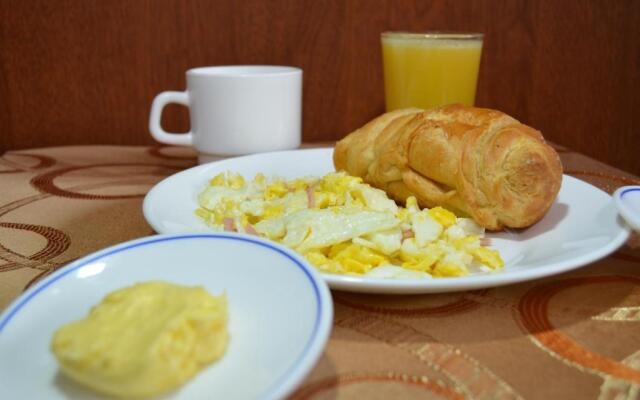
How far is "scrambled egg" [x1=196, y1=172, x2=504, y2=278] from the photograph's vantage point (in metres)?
0.66

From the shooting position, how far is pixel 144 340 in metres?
0.39

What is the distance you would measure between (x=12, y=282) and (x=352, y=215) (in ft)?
1.28

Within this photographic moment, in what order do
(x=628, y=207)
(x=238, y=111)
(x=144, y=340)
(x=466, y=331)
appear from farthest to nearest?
(x=238, y=111)
(x=628, y=207)
(x=466, y=331)
(x=144, y=340)

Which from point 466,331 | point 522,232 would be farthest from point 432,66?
point 466,331

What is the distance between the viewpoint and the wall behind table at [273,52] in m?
1.40

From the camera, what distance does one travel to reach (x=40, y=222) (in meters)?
0.85

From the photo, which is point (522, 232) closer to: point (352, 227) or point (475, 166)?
point (475, 166)

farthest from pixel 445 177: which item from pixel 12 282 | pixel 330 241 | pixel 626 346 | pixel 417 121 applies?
pixel 12 282

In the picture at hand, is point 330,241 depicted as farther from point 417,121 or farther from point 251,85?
point 251,85

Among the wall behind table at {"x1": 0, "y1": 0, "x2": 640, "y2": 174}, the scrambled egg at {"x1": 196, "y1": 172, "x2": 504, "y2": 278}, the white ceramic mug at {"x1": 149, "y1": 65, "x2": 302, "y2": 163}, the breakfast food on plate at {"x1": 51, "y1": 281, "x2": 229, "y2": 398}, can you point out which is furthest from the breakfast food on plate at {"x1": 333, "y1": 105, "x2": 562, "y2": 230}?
the wall behind table at {"x1": 0, "y1": 0, "x2": 640, "y2": 174}

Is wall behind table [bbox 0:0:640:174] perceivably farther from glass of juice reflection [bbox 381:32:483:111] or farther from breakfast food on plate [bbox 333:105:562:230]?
breakfast food on plate [bbox 333:105:562:230]

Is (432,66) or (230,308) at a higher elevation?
(432,66)

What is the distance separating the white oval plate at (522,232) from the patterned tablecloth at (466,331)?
39mm

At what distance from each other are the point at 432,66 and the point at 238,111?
404 mm
